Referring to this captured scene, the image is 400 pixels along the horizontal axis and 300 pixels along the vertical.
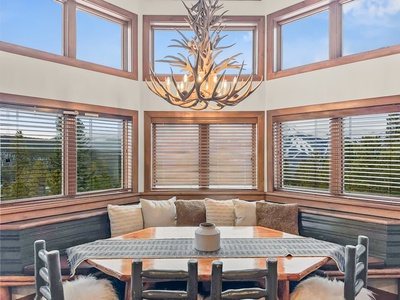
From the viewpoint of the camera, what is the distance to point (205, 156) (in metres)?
3.78

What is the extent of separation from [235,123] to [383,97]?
1608 millimetres

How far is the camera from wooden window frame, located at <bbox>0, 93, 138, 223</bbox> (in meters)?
2.68

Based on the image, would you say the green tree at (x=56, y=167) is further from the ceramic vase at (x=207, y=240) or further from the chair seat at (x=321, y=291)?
the chair seat at (x=321, y=291)

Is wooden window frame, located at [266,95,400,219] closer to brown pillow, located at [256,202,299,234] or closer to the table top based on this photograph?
brown pillow, located at [256,202,299,234]

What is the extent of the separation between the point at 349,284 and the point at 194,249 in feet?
3.34

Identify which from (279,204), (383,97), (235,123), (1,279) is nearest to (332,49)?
(383,97)

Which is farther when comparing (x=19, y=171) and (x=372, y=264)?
(x=19, y=171)

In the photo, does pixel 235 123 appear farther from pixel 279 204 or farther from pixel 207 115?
pixel 279 204

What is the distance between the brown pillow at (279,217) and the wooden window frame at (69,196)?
5.13ft

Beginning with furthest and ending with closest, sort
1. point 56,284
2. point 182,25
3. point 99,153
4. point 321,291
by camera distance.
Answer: point 182,25 → point 99,153 → point 321,291 → point 56,284

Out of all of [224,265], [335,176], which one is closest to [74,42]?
[224,265]

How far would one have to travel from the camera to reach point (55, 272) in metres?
1.53

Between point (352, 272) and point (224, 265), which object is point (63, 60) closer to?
point (224, 265)

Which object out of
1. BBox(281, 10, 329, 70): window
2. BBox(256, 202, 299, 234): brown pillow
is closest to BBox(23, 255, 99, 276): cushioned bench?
BBox(256, 202, 299, 234): brown pillow
